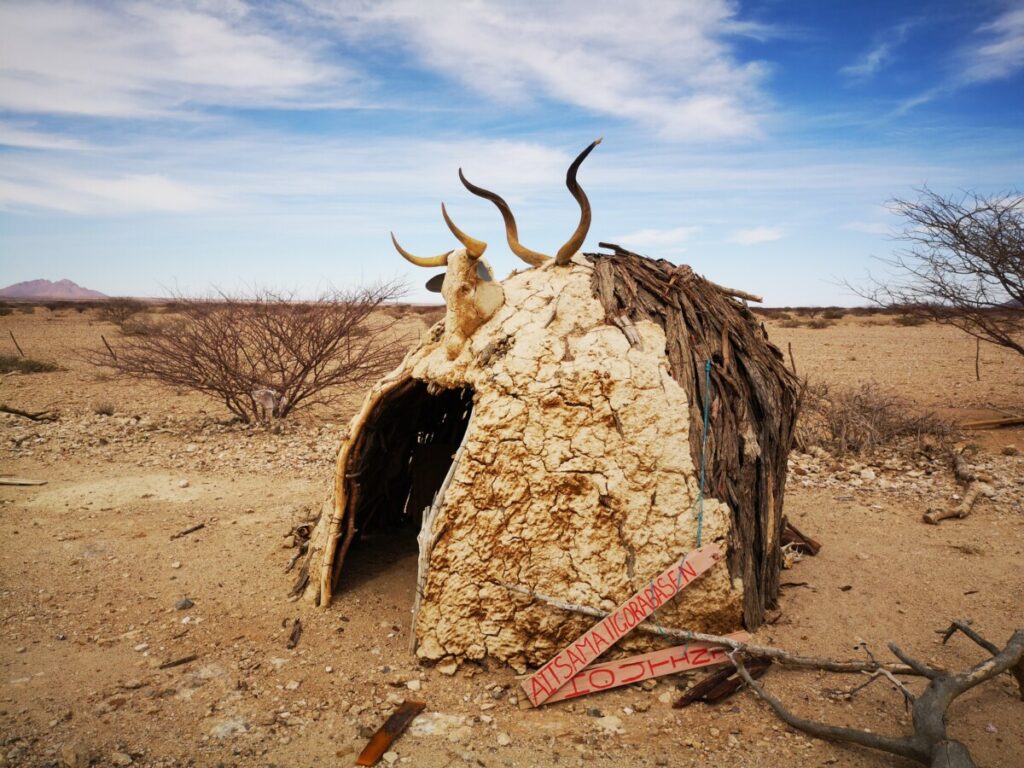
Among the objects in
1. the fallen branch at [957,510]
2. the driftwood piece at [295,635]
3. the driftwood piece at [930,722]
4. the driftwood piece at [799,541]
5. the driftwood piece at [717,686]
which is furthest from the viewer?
the fallen branch at [957,510]

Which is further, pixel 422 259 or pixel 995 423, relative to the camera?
pixel 995 423

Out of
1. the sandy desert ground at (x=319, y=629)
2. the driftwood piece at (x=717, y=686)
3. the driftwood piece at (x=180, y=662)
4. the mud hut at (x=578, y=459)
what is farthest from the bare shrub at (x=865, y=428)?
the driftwood piece at (x=180, y=662)

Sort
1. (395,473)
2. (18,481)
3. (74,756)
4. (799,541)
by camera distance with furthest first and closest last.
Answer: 1. (18,481)
2. (395,473)
3. (799,541)
4. (74,756)

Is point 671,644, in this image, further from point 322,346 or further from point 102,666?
point 322,346

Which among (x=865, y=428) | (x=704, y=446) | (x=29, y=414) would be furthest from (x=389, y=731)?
(x=29, y=414)

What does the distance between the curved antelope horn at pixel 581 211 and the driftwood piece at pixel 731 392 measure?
0.23 m

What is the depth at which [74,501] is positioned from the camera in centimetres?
614

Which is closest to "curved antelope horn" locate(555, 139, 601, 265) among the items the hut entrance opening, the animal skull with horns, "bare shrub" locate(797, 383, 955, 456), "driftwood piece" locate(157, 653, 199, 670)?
the animal skull with horns

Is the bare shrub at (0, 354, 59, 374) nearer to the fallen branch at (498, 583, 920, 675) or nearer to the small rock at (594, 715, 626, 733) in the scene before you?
the fallen branch at (498, 583, 920, 675)

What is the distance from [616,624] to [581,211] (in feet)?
7.18

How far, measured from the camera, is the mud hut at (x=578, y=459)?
353cm

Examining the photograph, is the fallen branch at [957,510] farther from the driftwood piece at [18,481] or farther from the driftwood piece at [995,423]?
the driftwood piece at [18,481]

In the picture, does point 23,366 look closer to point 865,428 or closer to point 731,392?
point 731,392

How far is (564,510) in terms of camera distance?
139 inches
